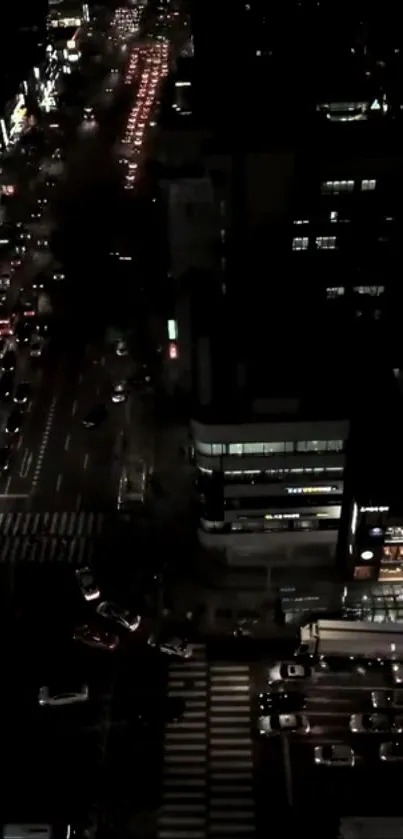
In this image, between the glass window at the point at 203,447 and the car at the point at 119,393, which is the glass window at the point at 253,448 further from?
the car at the point at 119,393

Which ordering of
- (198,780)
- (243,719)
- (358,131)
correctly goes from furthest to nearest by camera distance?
(358,131), (243,719), (198,780)

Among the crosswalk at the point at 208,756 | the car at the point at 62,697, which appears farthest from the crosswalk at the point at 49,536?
the crosswalk at the point at 208,756

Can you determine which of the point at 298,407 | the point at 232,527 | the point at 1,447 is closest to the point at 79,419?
the point at 1,447

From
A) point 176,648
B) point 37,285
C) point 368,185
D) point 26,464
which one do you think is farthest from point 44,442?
point 368,185

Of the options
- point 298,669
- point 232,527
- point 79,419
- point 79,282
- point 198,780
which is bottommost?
point 198,780

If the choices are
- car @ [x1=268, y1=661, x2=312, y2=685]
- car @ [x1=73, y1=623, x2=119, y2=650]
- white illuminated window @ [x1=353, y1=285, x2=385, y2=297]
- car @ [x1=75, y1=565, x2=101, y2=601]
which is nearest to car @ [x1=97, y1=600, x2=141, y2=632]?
car @ [x1=73, y1=623, x2=119, y2=650]

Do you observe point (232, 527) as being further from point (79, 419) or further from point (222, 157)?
point (222, 157)

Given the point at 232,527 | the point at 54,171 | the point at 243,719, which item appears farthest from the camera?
the point at 54,171

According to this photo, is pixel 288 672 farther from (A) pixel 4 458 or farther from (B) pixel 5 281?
(B) pixel 5 281
